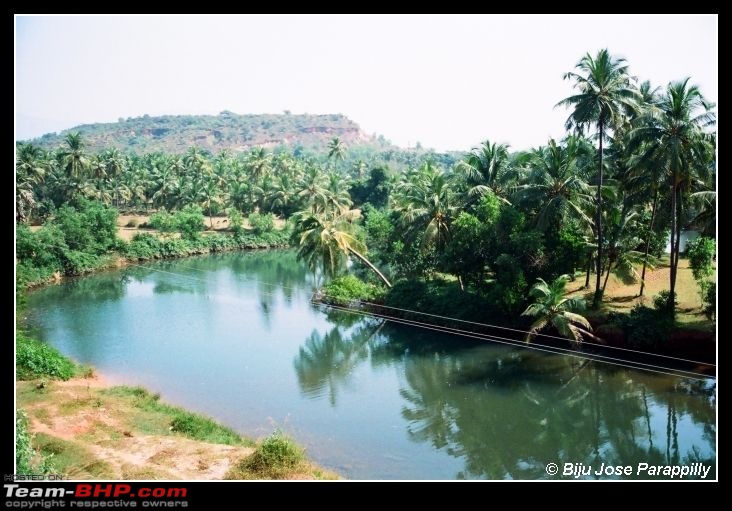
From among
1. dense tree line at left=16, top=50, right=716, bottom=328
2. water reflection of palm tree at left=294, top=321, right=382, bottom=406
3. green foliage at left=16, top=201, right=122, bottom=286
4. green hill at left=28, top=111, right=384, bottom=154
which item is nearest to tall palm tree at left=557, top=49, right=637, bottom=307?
dense tree line at left=16, top=50, right=716, bottom=328

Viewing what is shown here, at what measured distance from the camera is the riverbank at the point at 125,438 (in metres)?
12.4

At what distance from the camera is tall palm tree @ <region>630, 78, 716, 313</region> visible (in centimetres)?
1862

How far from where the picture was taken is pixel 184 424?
1544 cm

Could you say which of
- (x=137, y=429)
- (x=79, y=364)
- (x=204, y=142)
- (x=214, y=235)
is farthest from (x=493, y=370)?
(x=204, y=142)

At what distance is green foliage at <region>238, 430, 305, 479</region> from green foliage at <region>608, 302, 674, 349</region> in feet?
42.8

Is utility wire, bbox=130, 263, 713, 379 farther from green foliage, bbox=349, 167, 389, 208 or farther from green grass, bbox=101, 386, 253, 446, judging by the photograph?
green foliage, bbox=349, 167, 389, 208

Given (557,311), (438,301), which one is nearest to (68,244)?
(438,301)

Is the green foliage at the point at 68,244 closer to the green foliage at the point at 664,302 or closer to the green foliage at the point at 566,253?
the green foliage at the point at 566,253

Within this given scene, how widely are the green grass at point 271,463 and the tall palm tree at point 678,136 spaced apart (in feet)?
48.4

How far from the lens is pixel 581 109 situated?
2142 centimetres

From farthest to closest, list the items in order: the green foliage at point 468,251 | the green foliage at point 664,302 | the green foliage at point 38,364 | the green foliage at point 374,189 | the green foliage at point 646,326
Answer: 1. the green foliage at point 374,189
2. the green foliage at point 468,251
3. the green foliage at point 664,302
4. the green foliage at point 646,326
5. the green foliage at point 38,364

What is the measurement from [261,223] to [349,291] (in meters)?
27.9

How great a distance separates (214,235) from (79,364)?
33.4 m

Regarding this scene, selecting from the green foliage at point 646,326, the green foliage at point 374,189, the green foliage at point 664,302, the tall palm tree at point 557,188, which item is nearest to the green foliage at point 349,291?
the tall palm tree at point 557,188
